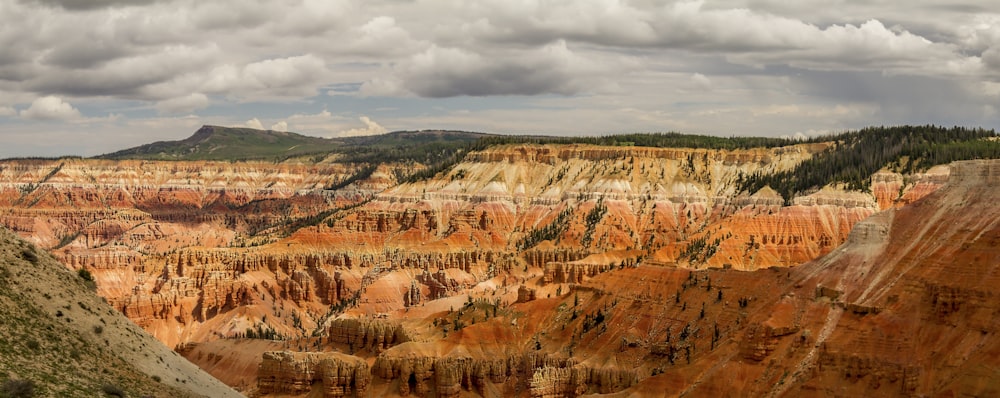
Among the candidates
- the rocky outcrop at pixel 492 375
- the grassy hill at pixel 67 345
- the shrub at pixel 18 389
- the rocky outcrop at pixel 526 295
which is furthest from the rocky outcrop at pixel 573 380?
the shrub at pixel 18 389

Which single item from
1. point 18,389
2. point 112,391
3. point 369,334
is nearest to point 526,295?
point 369,334

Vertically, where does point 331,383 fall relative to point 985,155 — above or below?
below

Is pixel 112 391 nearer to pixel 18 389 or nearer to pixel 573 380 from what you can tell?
pixel 18 389

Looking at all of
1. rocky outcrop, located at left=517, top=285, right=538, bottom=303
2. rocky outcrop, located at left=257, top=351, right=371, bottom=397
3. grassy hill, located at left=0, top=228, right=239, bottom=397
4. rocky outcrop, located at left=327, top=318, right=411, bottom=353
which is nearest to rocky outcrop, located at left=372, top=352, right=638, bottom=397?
rocky outcrop, located at left=257, top=351, right=371, bottom=397

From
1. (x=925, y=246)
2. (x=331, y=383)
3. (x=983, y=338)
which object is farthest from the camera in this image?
(x=331, y=383)

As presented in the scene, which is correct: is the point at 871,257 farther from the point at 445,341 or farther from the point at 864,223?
the point at 445,341

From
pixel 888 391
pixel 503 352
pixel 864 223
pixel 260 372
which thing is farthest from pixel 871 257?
pixel 260 372
